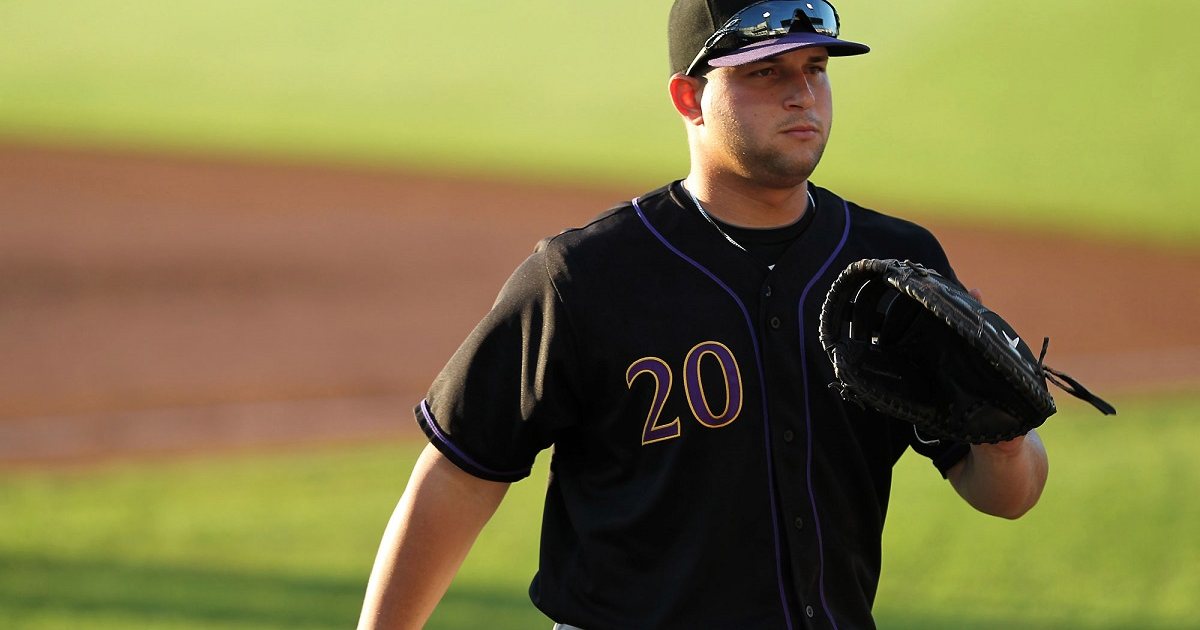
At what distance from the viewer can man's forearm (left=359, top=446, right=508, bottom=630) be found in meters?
2.22

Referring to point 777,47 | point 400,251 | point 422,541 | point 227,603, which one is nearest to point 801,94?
point 777,47

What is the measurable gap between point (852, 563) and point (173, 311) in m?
9.36

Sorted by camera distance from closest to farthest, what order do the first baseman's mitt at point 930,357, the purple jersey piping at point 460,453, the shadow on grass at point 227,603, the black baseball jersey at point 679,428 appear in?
the first baseman's mitt at point 930,357, the black baseball jersey at point 679,428, the purple jersey piping at point 460,453, the shadow on grass at point 227,603

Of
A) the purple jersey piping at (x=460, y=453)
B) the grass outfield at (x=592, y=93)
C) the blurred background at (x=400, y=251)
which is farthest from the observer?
the grass outfield at (x=592, y=93)

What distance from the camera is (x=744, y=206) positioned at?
7.32ft

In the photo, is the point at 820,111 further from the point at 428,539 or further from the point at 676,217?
the point at 428,539

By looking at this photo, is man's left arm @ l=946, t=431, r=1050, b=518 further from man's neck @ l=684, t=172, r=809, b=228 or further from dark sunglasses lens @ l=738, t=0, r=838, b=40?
dark sunglasses lens @ l=738, t=0, r=838, b=40

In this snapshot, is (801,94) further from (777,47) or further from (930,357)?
(930,357)

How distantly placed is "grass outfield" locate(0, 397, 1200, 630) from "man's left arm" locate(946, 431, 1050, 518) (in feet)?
9.49

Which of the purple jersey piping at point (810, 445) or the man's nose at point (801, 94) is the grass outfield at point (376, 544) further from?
the man's nose at point (801, 94)

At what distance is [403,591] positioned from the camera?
2225 mm

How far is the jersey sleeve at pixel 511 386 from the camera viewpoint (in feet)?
6.96

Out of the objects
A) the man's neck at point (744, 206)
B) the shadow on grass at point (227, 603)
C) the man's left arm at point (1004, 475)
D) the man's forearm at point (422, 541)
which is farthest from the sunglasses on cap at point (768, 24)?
the shadow on grass at point (227, 603)

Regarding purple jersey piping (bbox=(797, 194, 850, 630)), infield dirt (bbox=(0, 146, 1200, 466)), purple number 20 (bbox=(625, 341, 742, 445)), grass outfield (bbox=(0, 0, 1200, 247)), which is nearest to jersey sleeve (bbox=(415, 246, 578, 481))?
purple number 20 (bbox=(625, 341, 742, 445))
